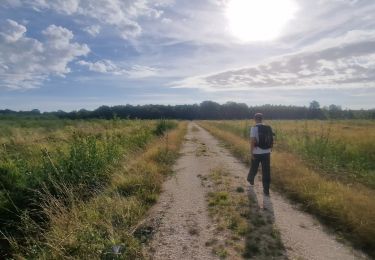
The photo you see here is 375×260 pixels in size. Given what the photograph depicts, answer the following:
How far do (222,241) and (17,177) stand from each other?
6.17 metres

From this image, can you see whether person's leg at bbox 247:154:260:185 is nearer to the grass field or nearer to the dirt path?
the dirt path

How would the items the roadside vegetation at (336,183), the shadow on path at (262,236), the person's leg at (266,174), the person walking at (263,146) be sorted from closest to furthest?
the shadow on path at (262,236), the roadside vegetation at (336,183), the person's leg at (266,174), the person walking at (263,146)

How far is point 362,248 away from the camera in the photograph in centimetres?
606

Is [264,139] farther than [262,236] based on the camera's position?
Yes

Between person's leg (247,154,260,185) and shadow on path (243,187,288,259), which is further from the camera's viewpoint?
person's leg (247,154,260,185)

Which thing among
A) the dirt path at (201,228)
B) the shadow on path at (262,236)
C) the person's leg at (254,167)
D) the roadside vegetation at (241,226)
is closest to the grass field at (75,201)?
the dirt path at (201,228)

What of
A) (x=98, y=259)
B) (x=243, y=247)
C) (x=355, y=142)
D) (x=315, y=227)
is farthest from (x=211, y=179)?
(x=355, y=142)

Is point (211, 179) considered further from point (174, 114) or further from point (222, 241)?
point (174, 114)

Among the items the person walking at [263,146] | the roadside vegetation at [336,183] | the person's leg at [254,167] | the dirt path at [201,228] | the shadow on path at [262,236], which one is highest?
the person walking at [263,146]

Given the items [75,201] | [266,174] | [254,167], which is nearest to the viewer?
[75,201]

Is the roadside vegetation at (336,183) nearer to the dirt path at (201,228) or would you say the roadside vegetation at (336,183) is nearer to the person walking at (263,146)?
the dirt path at (201,228)

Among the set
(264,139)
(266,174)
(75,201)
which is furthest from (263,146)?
(75,201)

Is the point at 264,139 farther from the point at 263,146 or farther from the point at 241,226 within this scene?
the point at 241,226

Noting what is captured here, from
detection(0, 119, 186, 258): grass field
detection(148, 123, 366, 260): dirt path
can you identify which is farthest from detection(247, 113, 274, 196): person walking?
detection(0, 119, 186, 258): grass field
